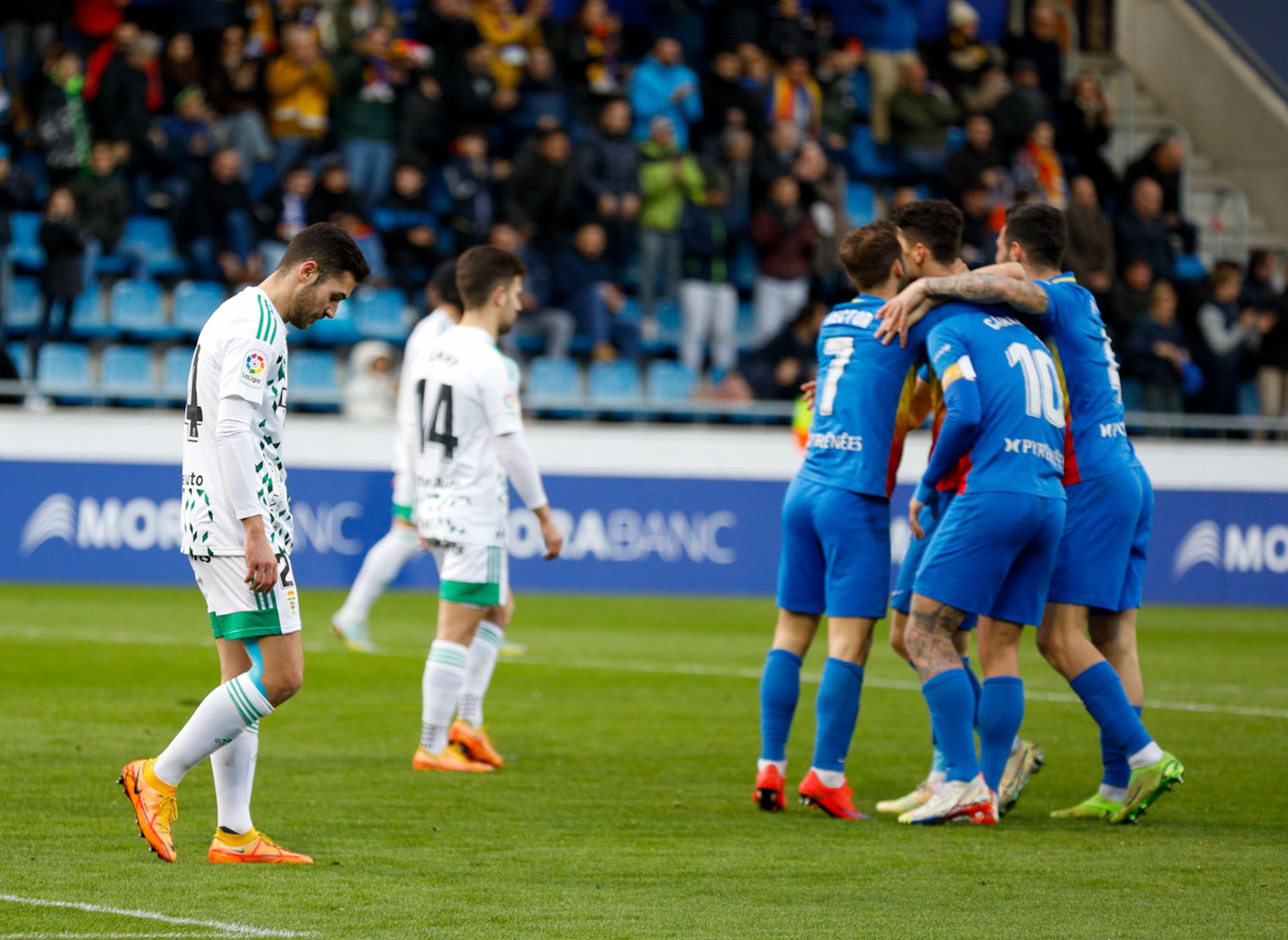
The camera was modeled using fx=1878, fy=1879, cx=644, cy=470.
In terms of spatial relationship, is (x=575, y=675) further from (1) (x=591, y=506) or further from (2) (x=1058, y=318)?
(1) (x=591, y=506)

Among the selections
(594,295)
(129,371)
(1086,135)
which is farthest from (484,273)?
(1086,135)

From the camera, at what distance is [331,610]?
1609 cm

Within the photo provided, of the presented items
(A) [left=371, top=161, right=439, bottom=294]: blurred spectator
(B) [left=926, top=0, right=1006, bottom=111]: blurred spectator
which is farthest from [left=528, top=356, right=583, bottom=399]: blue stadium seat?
(B) [left=926, top=0, right=1006, bottom=111]: blurred spectator

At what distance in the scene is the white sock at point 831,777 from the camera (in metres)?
7.07

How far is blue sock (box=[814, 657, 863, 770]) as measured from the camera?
23.1 feet

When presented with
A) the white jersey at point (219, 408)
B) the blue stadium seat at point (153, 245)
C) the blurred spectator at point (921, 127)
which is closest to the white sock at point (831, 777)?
the white jersey at point (219, 408)

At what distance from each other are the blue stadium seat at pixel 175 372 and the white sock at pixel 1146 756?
13.5m

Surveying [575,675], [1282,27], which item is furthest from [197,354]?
[1282,27]

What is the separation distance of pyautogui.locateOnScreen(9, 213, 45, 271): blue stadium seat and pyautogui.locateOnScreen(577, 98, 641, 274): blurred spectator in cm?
578

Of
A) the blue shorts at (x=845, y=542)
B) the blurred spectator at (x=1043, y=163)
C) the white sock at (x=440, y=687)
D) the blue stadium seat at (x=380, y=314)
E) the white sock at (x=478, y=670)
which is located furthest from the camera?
the blurred spectator at (x=1043, y=163)

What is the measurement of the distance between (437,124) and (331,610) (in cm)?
687

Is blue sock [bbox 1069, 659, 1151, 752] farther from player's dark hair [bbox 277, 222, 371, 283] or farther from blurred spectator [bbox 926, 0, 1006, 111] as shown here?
blurred spectator [bbox 926, 0, 1006, 111]

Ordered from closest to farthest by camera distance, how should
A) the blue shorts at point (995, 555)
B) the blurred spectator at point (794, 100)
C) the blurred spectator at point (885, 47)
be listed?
1. the blue shorts at point (995, 555)
2. the blurred spectator at point (794, 100)
3. the blurred spectator at point (885, 47)

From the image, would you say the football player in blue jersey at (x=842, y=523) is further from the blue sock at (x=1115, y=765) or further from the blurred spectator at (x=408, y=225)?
the blurred spectator at (x=408, y=225)
